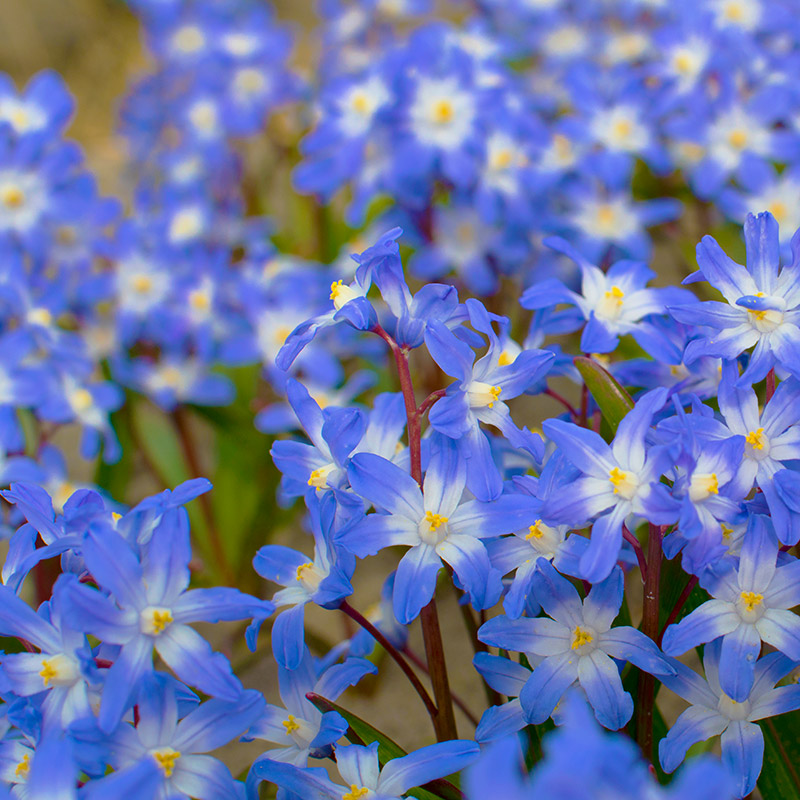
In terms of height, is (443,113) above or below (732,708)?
above

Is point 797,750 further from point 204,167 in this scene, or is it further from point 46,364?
point 204,167

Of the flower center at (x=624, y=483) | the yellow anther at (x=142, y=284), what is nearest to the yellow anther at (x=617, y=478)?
the flower center at (x=624, y=483)

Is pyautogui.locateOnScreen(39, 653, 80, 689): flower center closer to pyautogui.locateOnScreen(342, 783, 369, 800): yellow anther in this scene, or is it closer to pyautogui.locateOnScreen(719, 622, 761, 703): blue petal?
pyautogui.locateOnScreen(342, 783, 369, 800): yellow anther

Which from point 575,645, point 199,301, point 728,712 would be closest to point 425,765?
point 575,645

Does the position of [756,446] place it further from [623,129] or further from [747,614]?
[623,129]

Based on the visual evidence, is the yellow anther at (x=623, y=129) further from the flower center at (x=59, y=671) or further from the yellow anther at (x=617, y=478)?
the flower center at (x=59, y=671)
